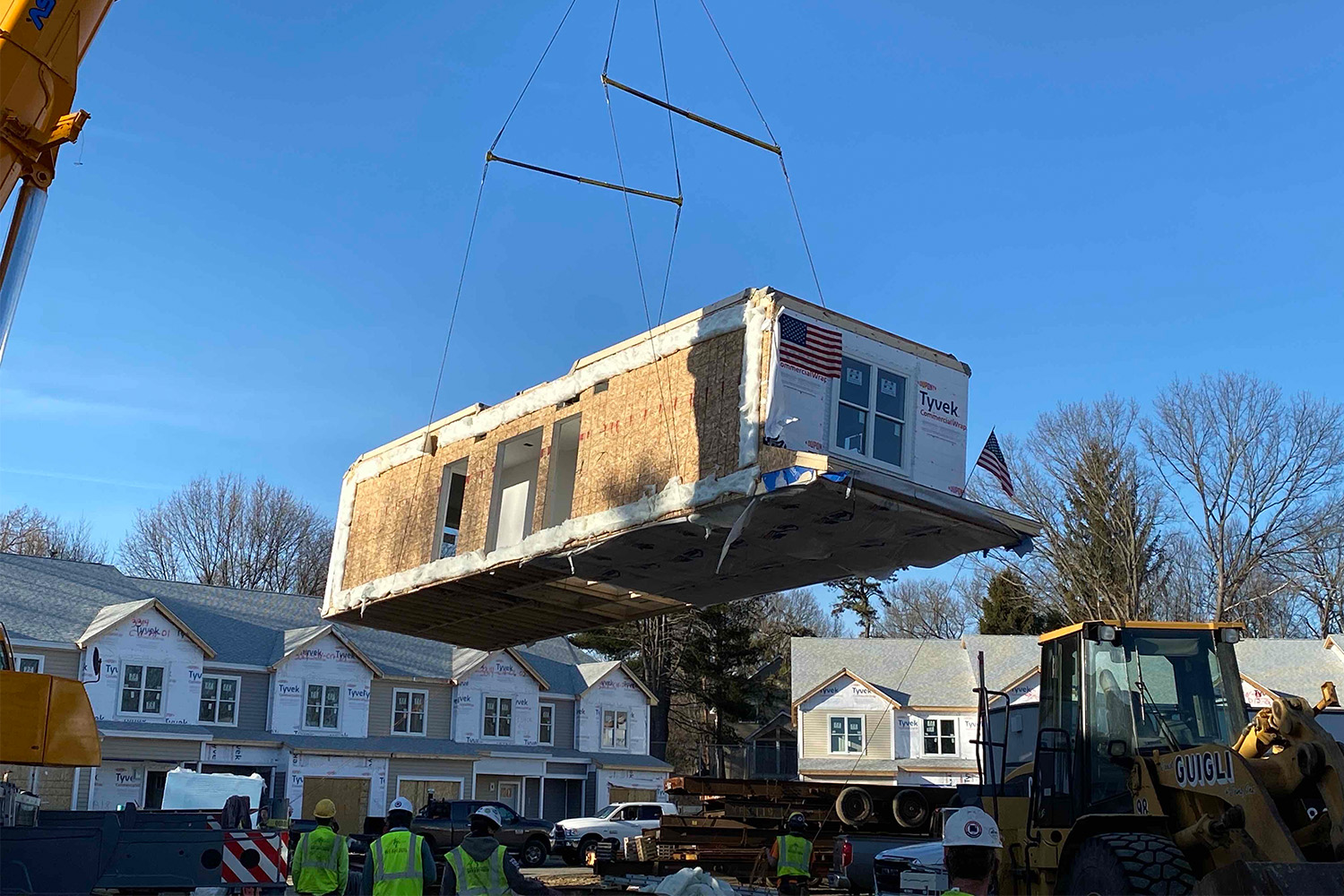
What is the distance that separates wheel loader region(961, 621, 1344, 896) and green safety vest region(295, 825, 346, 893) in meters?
5.68

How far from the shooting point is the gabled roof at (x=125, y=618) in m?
33.7

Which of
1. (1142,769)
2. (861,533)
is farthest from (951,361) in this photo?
(1142,769)

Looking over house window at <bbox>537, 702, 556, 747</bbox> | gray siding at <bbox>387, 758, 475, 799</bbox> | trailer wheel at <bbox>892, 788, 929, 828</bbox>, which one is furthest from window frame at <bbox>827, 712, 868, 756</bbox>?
trailer wheel at <bbox>892, 788, 929, 828</bbox>

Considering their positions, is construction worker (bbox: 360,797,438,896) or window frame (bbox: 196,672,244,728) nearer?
construction worker (bbox: 360,797,438,896)

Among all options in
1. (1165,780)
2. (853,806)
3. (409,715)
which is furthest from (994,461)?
(409,715)

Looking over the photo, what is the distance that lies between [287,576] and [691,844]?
1761 inches

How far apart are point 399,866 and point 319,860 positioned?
10.6ft

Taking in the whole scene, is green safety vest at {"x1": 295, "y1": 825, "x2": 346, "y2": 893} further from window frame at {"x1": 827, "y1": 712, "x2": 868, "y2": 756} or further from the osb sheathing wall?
window frame at {"x1": 827, "y1": 712, "x2": 868, "y2": 756}

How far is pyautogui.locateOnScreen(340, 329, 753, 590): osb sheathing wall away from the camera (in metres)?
12.0

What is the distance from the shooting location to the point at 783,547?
13125 mm

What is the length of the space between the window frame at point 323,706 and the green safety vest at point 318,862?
92.1 ft

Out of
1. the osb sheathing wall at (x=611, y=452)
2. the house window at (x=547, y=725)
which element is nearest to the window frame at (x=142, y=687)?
the house window at (x=547, y=725)

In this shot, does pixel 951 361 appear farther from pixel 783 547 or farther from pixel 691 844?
pixel 691 844

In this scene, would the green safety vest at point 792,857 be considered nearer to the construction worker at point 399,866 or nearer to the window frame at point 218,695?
the construction worker at point 399,866
